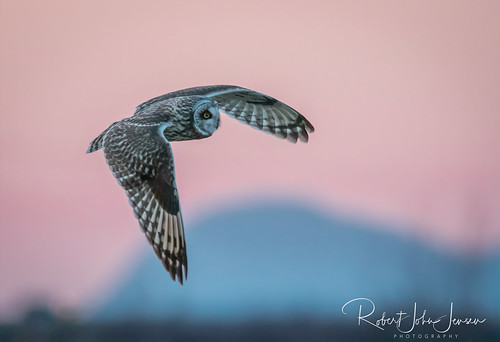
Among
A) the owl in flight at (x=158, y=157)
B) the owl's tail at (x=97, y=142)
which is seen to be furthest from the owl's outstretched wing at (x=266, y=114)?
the owl's tail at (x=97, y=142)

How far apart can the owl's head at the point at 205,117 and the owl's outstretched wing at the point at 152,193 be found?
31 cm

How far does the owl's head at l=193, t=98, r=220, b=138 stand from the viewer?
11.0 ft

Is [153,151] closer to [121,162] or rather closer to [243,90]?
[121,162]

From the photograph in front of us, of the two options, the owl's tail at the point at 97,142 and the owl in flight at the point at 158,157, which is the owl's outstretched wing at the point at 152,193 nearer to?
the owl in flight at the point at 158,157

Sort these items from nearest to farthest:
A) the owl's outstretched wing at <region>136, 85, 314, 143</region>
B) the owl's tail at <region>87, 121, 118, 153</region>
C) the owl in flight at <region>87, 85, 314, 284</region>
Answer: the owl in flight at <region>87, 85, 314, 284</region>, the owl's tail at <region>87, 121, 118, 153</region>, the owl's outstretched wing at <region>136, 85, 314, 143</region>

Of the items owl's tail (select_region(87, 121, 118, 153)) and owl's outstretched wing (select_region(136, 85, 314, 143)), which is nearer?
owl's tail (select_region(87, 121, 118, 153))

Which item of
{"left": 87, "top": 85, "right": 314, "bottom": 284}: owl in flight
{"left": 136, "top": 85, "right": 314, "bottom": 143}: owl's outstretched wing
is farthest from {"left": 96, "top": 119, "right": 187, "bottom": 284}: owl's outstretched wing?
{"left": 136, "top": 85, "right": 314, "bottom": 143}: owl's outstretched wing

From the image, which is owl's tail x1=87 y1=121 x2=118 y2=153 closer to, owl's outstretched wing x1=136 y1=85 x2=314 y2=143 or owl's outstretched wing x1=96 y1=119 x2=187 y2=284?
owl's outstretched wing x1=96 y1=119 x2=187 y2=284

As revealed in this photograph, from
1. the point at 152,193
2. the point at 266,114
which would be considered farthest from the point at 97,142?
the point at 266,114

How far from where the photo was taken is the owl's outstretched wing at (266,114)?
374 centimetres

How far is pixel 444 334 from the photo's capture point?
481cm

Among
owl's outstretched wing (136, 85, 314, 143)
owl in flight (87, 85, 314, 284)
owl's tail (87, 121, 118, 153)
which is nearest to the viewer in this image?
owl in flight (87, 85, 314, 284)

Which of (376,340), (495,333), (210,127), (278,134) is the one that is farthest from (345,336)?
(210,127)
